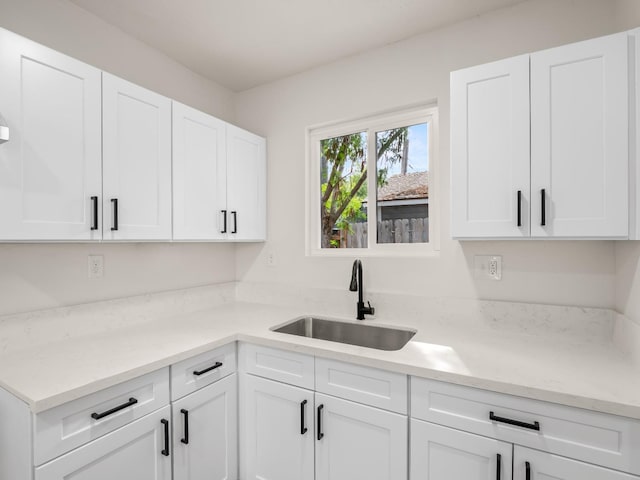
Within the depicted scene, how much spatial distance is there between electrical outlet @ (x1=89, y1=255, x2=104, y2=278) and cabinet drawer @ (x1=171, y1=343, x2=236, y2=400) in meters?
0.77

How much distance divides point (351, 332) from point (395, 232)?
70 centimetres

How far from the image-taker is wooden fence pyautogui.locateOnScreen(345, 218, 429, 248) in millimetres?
2100

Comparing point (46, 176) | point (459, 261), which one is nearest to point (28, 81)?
point (46, 176)

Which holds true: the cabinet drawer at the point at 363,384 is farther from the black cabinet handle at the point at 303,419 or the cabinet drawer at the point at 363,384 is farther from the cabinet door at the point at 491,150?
the cabinet door at the point at 491,150

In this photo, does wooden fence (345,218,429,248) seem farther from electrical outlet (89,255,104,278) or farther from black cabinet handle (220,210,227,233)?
Answer: electrical outlet (89,255,104,278)

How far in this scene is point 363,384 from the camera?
56.7 inches

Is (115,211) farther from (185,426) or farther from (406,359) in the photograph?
(406,359)

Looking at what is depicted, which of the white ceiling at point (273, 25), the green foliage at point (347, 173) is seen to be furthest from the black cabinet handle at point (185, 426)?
the white ceiling at point (273, 25)

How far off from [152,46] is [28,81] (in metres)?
1.02

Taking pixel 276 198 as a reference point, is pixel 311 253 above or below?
below

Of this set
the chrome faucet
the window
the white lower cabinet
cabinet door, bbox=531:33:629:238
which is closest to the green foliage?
the window

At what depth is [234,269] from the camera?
2.75 metres

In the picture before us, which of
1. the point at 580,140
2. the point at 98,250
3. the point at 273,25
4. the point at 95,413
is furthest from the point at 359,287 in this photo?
the point at 273,25

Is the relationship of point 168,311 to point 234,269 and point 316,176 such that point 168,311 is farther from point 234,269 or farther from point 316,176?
point 316,176
